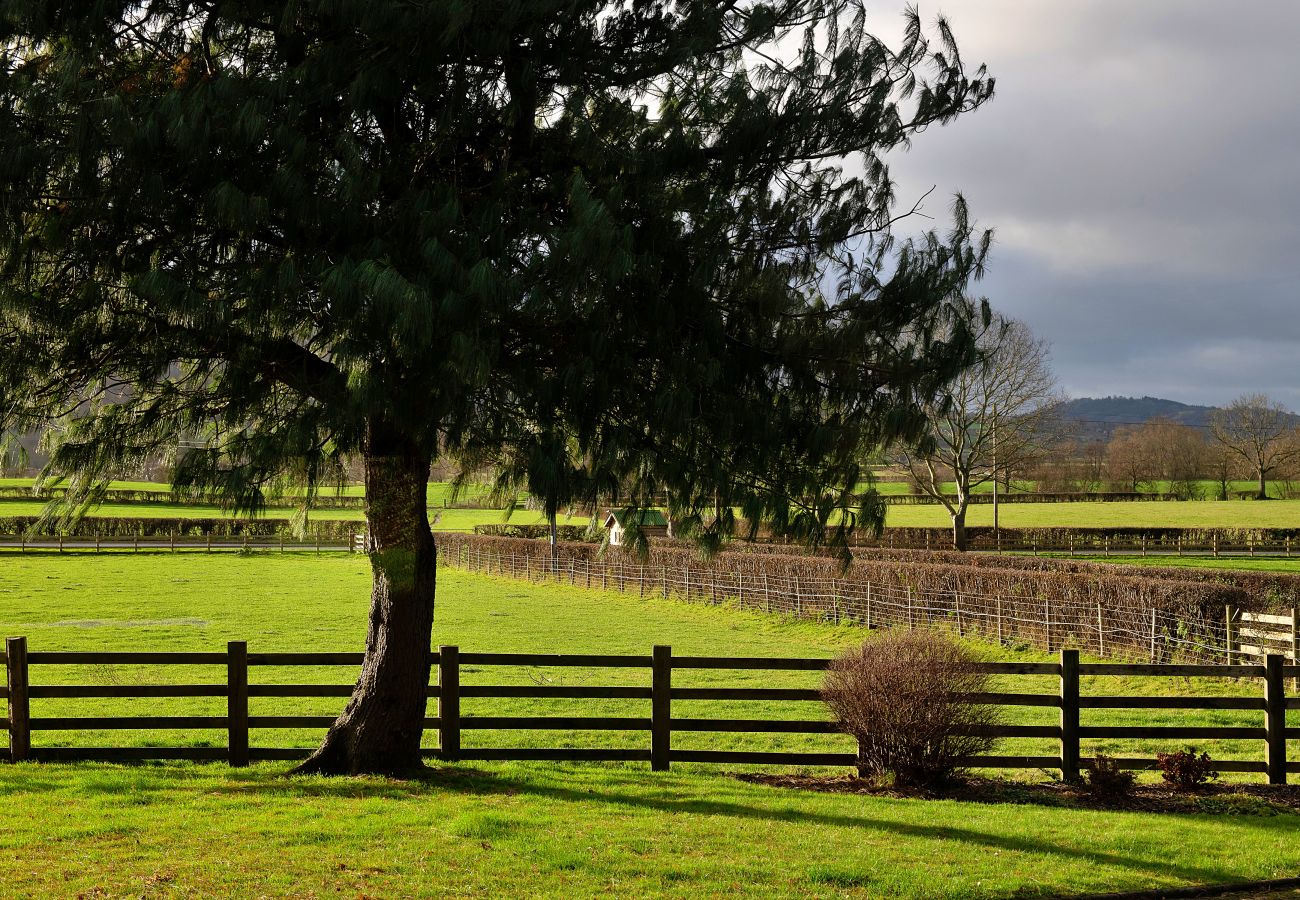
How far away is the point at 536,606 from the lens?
32.1m

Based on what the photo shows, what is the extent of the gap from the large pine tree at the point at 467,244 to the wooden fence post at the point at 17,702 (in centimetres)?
238

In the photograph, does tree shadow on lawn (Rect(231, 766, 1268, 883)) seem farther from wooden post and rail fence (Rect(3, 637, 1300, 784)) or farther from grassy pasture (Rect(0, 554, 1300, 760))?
grassy pasture (Rect(0, 554, 1300, 760))

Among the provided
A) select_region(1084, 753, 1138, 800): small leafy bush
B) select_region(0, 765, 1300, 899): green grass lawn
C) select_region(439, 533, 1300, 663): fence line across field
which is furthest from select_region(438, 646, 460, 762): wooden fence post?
select_region(439, 533, 1300, 663): fence line across field

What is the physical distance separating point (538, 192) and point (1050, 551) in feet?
159

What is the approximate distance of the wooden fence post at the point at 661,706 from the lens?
9383 mm

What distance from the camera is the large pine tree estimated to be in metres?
6.24

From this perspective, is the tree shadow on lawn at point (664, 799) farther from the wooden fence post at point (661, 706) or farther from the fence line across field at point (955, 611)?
the fence line across field at point (955, 611)

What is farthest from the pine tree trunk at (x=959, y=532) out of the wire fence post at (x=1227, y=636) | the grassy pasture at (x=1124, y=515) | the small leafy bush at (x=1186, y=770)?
the small leafy bush at (x=1186, y=770)

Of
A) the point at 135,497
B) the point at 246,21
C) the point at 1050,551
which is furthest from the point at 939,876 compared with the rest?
the point at 135,497

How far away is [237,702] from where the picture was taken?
9164 mm

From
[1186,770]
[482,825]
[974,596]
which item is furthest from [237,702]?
[974,596]

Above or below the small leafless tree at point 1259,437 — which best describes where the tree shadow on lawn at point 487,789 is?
below

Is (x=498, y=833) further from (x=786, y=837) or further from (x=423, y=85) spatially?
(x=423, y=85)

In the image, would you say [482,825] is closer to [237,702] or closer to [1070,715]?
[237,702]
